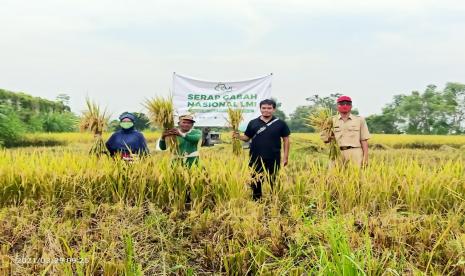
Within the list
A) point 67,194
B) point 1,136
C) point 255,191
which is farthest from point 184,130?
point 1,136

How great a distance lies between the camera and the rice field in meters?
2.44

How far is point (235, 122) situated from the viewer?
4551mm

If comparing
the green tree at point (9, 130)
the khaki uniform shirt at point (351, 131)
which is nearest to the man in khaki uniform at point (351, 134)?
the khaki uniform shirt at point (351, 131)

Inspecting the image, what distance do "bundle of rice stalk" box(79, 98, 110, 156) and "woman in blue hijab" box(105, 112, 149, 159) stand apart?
99 mm

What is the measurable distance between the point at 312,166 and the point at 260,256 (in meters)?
1.49

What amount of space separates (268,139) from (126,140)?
1.32 meters

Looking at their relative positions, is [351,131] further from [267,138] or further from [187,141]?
[187,141]

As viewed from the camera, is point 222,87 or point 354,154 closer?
point 354,154

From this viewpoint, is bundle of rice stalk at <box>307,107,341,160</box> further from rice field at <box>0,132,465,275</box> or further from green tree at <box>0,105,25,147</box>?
green tree at <box>0,105,25,147</box>

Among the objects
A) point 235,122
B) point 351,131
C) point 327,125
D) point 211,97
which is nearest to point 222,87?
point 211,97

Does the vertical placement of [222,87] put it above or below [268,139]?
above

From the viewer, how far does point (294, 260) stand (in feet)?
8.37

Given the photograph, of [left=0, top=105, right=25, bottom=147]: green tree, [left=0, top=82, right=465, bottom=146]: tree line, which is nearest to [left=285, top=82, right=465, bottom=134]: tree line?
[left=0, top=82, right=465, bottom=146]: tree line

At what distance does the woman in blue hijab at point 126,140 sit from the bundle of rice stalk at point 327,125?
5.67 feet
